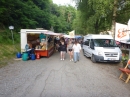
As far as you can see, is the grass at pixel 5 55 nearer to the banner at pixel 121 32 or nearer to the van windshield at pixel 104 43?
the van windshield at pixel 104 43

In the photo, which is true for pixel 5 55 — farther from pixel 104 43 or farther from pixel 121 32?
pixel 121 32

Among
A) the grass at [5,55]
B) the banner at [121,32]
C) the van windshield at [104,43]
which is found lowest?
the grass at [5,55]

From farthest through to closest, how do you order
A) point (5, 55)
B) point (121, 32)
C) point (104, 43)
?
point (5, 55), point (104, 43), point (121, 32)

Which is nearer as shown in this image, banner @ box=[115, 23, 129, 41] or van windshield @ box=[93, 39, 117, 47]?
banner @ box=[115, 23, 129, 41]

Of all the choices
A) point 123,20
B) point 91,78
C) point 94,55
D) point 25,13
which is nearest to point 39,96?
point 91,78

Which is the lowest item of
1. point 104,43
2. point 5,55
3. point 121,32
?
point 5,55

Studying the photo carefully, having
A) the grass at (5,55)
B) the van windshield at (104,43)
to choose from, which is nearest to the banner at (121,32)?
the van windshield at (104,43)

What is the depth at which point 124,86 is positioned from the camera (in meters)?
6.82

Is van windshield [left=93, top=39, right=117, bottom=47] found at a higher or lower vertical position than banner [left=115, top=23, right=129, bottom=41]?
lower

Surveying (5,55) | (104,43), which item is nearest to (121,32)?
(104,43)

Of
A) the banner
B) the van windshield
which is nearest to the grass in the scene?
the van windshield

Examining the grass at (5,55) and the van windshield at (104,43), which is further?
the van windshield at (104,43)

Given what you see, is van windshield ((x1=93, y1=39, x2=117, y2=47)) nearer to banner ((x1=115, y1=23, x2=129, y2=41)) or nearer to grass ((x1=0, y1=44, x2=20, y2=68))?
banner ((x1=115, y1=23, x2=129, y2=41))

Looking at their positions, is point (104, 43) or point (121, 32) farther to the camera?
point (104, 43)
